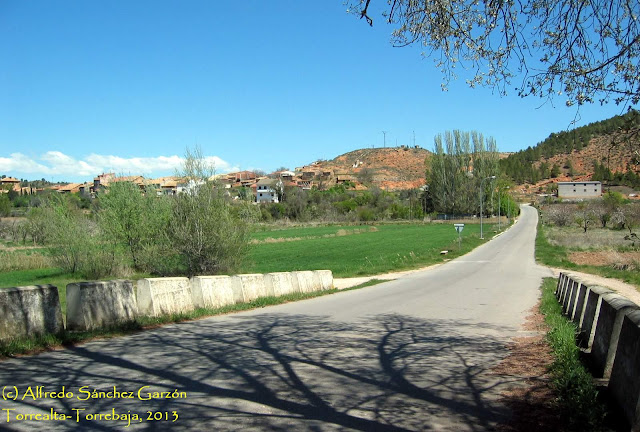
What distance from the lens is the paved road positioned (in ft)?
16.3

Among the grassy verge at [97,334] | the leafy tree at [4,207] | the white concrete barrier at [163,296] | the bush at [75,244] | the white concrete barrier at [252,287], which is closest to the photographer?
the grassy verge at [97,334]

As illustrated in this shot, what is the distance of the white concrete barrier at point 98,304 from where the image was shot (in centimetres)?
902

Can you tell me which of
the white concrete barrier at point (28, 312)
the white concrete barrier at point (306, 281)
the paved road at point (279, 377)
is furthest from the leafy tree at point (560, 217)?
the white concrete barrier at point (28, 312)

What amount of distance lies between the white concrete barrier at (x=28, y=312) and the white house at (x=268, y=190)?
130253 millimetres

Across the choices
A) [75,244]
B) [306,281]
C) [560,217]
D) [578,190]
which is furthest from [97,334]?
[578,190]

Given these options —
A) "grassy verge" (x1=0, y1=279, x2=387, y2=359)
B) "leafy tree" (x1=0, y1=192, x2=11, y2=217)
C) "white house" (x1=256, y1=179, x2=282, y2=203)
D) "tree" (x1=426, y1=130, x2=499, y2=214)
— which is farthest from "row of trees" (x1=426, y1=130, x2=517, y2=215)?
"grassy verge" (x1=0, y1=279, x2=387, y2=359)

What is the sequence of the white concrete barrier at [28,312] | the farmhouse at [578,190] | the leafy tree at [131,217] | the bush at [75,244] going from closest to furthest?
the white concrete barrier at [28,312] < the leafy tree at [131,217] < the bush at [75,244] < the farmhouse at [578,190]

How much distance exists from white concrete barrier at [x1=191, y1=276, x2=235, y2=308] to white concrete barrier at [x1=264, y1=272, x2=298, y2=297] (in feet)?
6.81

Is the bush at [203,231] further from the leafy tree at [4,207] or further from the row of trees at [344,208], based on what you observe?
the row of trees at [344,208]

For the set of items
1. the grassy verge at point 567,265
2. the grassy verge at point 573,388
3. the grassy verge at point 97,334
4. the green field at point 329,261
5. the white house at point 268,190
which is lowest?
the grassy verge at point 567,265


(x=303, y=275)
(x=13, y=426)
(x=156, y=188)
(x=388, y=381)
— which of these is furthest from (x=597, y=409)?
(x=156, y=188)

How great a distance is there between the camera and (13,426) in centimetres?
463

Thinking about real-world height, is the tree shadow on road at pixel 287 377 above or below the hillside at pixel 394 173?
Answer: below

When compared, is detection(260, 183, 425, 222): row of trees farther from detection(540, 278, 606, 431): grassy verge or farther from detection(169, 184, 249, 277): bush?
detection(540, 278, 606, 431): grassy verge
